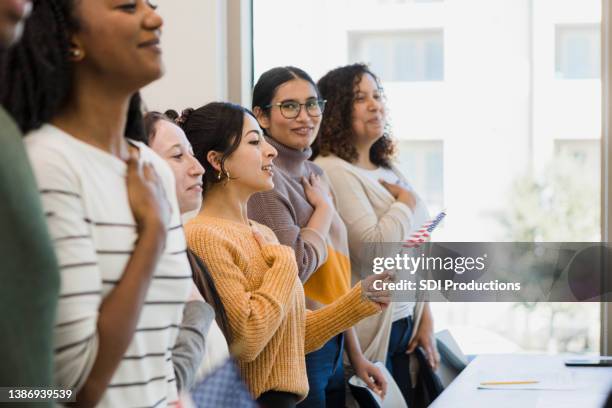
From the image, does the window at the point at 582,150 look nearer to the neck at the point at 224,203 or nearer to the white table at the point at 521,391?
the white table at the point at 521,391

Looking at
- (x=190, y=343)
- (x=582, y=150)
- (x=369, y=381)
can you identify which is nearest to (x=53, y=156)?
A: (x=190, y=343)

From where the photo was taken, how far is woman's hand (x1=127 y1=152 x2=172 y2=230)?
1139mm

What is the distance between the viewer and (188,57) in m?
3.59

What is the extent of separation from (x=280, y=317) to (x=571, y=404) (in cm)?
99

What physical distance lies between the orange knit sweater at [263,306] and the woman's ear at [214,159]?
0.14m

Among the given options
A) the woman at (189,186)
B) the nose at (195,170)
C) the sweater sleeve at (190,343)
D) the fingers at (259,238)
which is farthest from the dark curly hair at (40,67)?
the fingers at (259,238)

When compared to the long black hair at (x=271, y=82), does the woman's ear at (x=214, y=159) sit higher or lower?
lower

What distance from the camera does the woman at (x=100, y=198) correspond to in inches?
41.6

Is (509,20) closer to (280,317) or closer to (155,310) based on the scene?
(280,317)

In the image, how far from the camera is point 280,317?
2.25 metres

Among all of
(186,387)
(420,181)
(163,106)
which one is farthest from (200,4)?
(186,387)

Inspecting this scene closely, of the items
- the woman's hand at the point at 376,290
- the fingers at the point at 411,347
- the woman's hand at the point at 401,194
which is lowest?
the fingers at the point at 411,347

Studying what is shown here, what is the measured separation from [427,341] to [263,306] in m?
1.46

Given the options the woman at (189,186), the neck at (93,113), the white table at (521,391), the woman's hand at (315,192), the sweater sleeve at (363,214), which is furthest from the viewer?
the sweater sleeve at (363,214)
